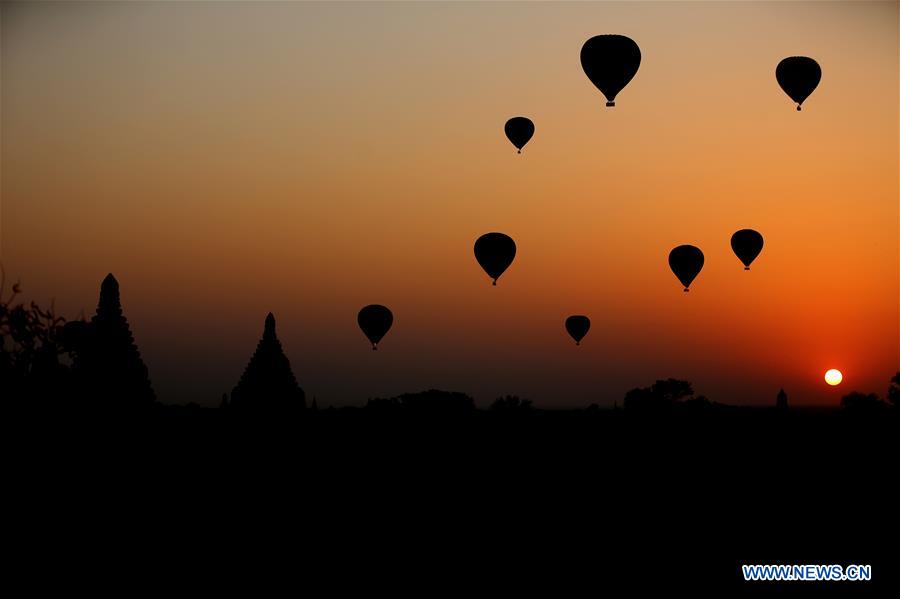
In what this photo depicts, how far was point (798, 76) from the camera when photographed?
Answer: 50500 mm

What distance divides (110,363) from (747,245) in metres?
47.5

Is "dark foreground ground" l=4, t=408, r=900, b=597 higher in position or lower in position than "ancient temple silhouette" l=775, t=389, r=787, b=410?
lower

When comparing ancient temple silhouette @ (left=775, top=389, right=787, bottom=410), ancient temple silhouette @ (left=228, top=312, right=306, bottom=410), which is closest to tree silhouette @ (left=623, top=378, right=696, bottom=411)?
ancient temple silhouette @ (left=775, top=389, right=787, bottom=410)

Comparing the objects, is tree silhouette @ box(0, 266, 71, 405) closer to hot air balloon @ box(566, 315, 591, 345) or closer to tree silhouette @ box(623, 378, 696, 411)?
hot air balloon @ box(566, 315, 591, 345)

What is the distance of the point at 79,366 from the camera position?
280 ft

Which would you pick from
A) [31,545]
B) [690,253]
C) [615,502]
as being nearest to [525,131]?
[690,253]

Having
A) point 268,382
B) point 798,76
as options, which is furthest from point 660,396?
point 798,76

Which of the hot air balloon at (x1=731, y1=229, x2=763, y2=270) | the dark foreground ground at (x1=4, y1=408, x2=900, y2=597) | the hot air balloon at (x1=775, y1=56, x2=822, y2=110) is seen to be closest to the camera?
the dark foreground ground at (x1=4, y1=408, x2=900, y2=597)

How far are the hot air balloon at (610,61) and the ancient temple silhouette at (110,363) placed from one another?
1847 inches

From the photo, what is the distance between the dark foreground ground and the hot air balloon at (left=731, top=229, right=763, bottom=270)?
33.9 feet

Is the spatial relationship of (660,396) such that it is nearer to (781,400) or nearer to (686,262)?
(781,400)

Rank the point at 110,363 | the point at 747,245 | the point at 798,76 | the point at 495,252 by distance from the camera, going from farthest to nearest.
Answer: the point at 110,363 < the point at 747,245 < the point at 495,252 < the point at 798,76

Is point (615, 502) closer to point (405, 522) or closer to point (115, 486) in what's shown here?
point (405, 522)

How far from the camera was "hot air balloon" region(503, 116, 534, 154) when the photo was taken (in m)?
56.0
